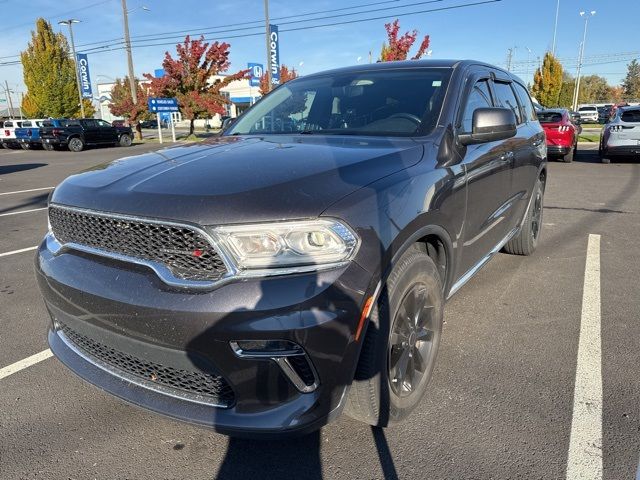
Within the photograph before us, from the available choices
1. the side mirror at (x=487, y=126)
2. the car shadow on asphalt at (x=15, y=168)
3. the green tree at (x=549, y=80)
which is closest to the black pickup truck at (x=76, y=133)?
the car shadow on asphalt at (x=15, y=168)

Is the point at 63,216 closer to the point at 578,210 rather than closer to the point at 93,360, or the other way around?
the point at 93,360

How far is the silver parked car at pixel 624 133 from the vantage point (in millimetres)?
12648

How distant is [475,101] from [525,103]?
1975 millimetres

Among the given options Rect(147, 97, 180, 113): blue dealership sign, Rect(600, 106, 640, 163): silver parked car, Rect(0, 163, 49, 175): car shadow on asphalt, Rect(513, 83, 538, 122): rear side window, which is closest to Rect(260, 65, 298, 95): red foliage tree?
Rect(147, 97, 180, 113): blue dealership sign

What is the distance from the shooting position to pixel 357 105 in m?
3.30

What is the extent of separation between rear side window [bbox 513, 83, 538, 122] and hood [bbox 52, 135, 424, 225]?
2.66 m

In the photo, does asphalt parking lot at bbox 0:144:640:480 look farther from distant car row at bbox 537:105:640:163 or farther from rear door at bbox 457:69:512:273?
distant car row at bbox 537:105:640:163

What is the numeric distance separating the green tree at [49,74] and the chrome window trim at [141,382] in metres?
39.7

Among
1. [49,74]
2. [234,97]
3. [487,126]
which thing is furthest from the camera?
[234,97]

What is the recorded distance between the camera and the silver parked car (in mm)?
12648

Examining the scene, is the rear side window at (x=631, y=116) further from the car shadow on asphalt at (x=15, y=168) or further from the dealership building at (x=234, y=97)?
the dealership building at (x=234, y=97)

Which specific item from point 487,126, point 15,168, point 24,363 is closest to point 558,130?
point 487,126

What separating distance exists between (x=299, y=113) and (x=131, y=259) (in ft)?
6.30

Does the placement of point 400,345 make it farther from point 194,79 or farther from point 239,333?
point 194,79
